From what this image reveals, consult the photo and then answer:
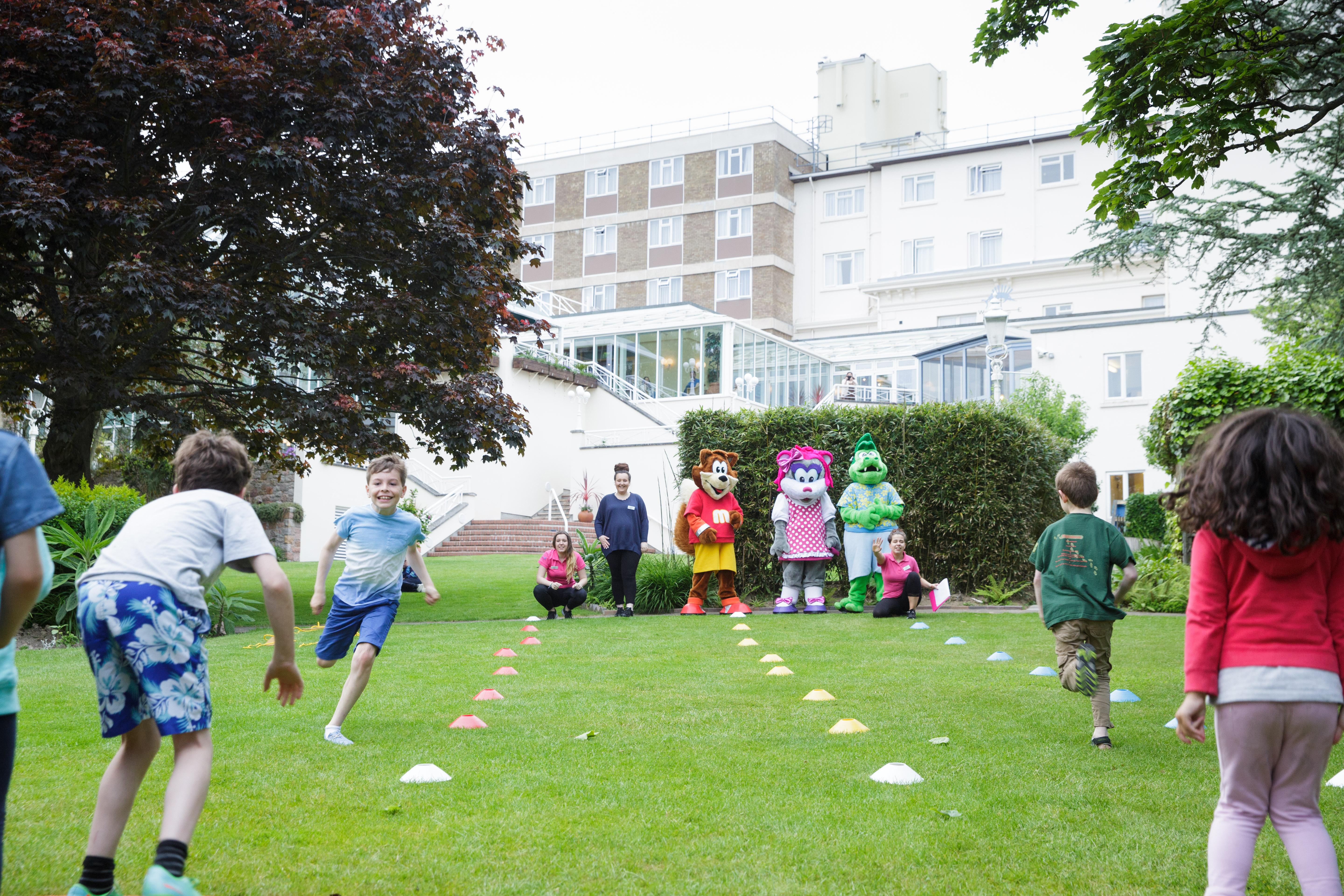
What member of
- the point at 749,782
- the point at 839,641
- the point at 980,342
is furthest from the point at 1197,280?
the point at 749,782

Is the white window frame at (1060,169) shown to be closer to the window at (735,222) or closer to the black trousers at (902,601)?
the window at (735,222)

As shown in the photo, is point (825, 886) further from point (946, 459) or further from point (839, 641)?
point (946, 459)

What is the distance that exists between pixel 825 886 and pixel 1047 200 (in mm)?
42824

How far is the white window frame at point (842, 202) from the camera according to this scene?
154ft

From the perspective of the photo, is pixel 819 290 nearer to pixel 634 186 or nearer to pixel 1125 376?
pixel 634 186

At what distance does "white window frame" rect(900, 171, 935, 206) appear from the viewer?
45094 mm

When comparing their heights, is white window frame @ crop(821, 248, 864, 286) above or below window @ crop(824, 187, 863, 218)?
below

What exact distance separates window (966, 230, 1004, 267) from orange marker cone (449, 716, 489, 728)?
3999cm

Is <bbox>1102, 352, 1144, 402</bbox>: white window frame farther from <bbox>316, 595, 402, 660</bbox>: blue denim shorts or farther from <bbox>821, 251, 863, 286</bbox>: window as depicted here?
<bbox>316, 595, 402, 660</bbox>: blue denim shorts

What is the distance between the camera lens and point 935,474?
50.9 feet

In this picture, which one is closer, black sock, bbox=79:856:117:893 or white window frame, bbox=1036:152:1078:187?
black sock, bbox=79:856:117:893

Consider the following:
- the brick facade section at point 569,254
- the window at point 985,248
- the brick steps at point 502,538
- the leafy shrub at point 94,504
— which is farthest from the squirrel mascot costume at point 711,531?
the brick facade section at point 569,254

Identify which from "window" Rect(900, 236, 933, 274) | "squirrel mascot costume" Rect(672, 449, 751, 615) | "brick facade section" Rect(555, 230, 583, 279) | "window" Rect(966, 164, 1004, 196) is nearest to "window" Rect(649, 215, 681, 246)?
"brick facade section" Rect(555, 230, 583, 279)

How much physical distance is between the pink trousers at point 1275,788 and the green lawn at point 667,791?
2.06ft
